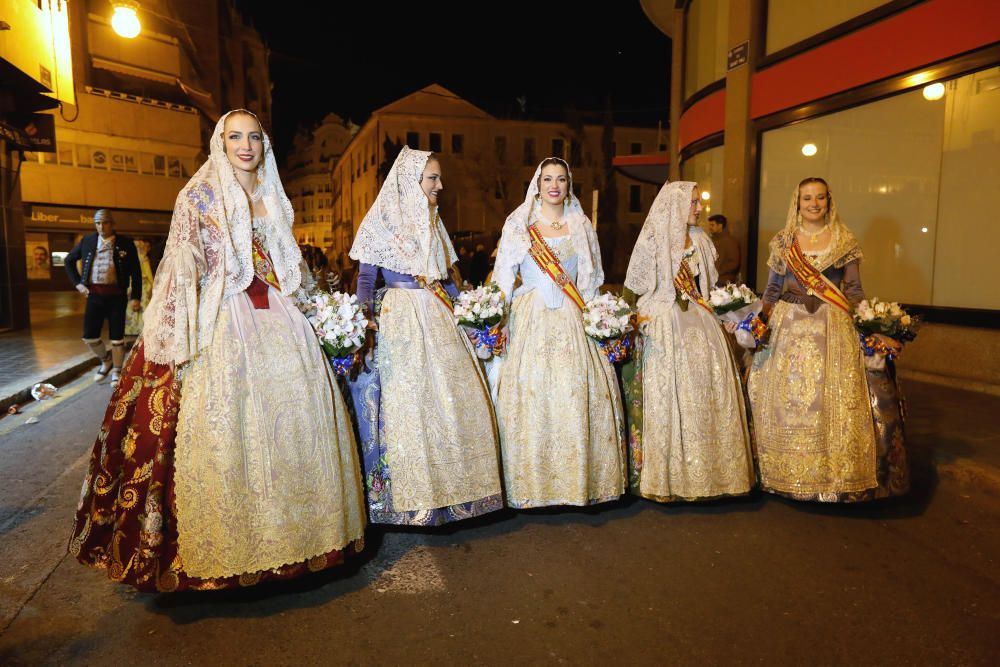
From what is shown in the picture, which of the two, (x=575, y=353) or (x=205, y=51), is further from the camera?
(x=205, y=51)

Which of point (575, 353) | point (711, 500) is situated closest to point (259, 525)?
point (575, 353)

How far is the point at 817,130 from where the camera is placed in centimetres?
866

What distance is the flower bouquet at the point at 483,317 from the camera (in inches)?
144

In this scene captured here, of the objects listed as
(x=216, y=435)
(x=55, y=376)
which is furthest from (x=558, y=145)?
(x=216, y=435)

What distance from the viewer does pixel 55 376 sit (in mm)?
7445

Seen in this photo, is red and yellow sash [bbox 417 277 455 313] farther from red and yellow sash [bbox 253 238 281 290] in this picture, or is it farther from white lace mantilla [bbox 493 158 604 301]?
red and yellow sash [bbox 253 238 281 290]

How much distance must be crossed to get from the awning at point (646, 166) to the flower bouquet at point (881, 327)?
39.6 ft

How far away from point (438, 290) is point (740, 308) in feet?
6.46

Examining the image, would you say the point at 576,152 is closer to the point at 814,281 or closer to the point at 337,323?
the point at 814,281

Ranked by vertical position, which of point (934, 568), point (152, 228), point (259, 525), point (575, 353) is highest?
point (152, 228)

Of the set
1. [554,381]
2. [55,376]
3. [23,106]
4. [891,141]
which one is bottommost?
[55,376]

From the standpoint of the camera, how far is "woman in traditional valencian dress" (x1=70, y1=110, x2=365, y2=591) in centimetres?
269

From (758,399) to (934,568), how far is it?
4.24ft

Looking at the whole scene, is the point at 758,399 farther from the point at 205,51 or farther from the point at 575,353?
the point at 205,51
